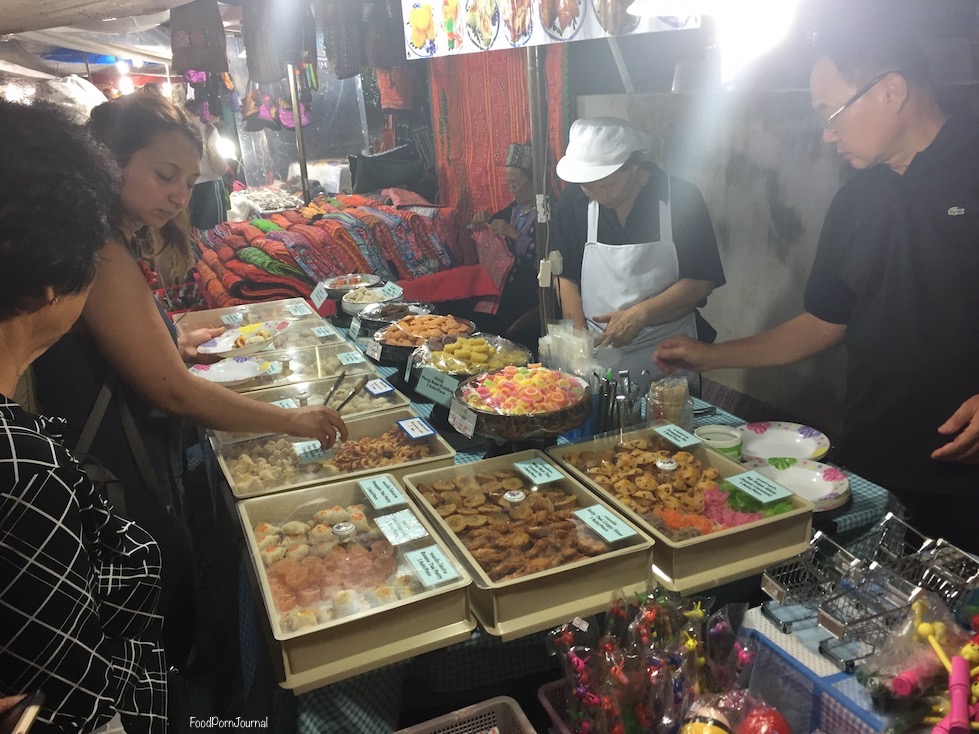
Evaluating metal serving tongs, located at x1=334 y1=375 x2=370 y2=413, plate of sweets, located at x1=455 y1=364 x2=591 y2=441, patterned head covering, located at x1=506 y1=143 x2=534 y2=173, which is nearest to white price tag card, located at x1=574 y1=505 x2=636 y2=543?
plate of sweets, located at x1=455 y1=364 x2=591 y2=441

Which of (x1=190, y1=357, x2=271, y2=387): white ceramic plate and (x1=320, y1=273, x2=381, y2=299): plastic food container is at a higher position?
(x1=320, y1=273, x2=381, y2=299): plastic food container

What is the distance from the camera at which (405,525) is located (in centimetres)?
152

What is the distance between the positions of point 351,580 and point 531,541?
15.5 inches

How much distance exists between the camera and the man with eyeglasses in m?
1.73

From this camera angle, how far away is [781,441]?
6.44 feet

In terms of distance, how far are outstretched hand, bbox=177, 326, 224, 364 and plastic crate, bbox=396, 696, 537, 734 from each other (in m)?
1.71

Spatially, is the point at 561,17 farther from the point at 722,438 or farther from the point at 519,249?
the point at 519,249

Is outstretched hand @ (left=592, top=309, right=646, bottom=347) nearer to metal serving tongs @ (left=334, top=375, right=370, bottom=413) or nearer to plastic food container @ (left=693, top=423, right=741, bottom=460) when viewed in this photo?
plastic food container @ (left=693, top=423, right=741, bottom=460)

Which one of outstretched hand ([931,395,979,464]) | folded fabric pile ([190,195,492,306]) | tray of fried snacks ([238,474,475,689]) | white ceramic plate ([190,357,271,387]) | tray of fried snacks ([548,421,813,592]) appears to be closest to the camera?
tray of fried snacks ([238,474,475,689])

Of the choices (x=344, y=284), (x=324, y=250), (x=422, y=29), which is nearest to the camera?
(x=422, y=29)

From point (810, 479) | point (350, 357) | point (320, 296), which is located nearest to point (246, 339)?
point (350, 357)

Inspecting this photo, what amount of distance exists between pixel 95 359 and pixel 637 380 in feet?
6.01

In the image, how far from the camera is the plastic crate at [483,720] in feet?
4.52

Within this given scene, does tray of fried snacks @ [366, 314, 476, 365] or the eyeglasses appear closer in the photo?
the eyeglasses
